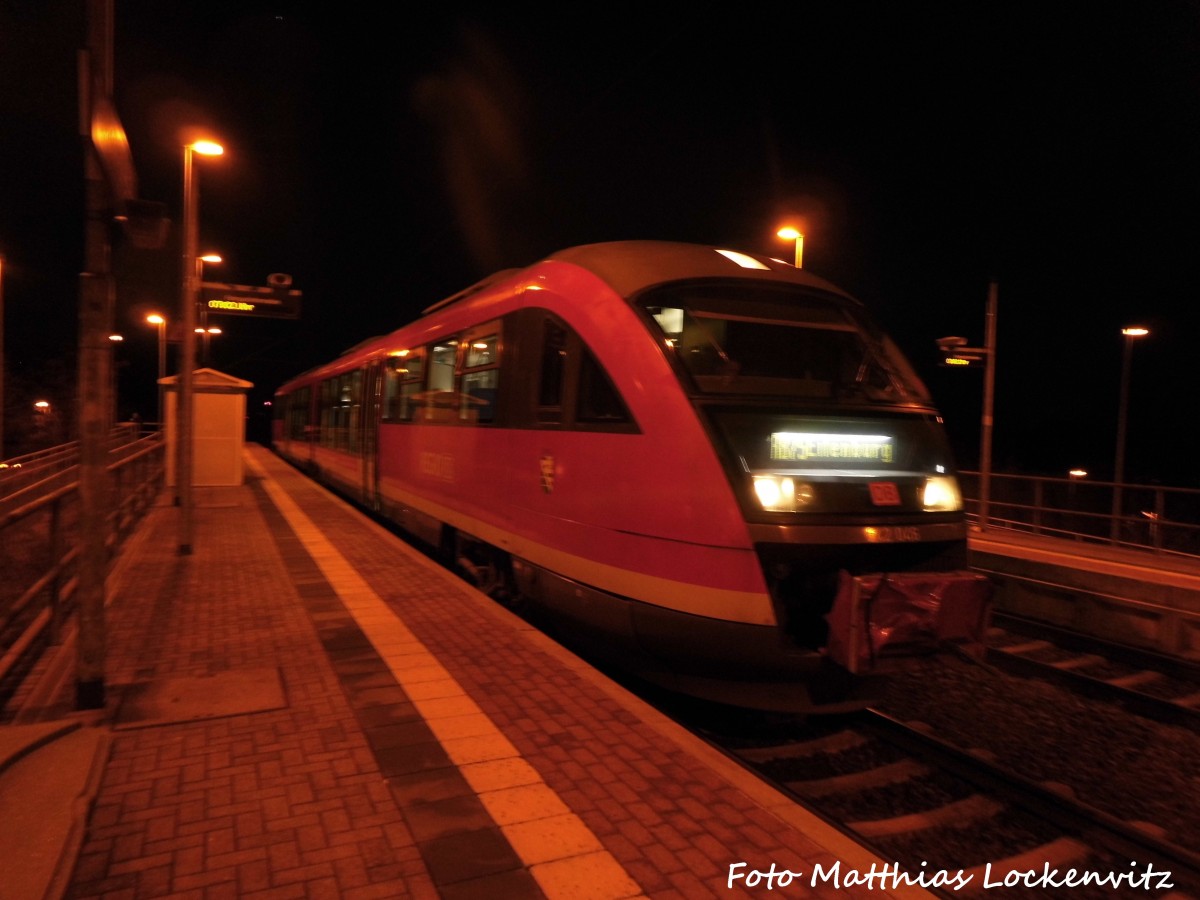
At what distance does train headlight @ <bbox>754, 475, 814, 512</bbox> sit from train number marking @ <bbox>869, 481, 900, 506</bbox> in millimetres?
480

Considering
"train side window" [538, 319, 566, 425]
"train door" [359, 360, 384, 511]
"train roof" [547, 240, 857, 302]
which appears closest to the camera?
"train roof" [547, 240, 857, 302]

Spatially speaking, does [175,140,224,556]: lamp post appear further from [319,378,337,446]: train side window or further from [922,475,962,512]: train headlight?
[922,475,962,512]: train headlight

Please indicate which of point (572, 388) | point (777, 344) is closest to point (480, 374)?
point (572, 388)

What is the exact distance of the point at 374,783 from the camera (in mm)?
3906


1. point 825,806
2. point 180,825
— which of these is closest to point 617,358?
point 825,806

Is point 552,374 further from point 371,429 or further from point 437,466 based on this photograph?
point 371,429

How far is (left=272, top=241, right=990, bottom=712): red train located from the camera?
477 cm

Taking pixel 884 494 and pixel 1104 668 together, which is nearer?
pixel 884 494

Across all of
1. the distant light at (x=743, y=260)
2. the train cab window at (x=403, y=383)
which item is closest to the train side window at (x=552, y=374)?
the distant light at (x=743, y=260)

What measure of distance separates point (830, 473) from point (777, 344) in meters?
1.11

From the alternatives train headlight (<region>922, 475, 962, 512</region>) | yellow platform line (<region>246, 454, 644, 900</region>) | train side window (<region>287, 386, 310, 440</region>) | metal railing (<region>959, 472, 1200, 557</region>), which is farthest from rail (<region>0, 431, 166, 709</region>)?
train side window (<region>287, 386, 310, 440</region>)

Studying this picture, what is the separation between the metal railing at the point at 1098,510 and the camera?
473 inches

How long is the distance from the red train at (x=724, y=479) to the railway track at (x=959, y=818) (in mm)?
454

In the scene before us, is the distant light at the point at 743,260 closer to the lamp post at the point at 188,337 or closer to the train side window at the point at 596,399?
the train side window at the point at 596,399
